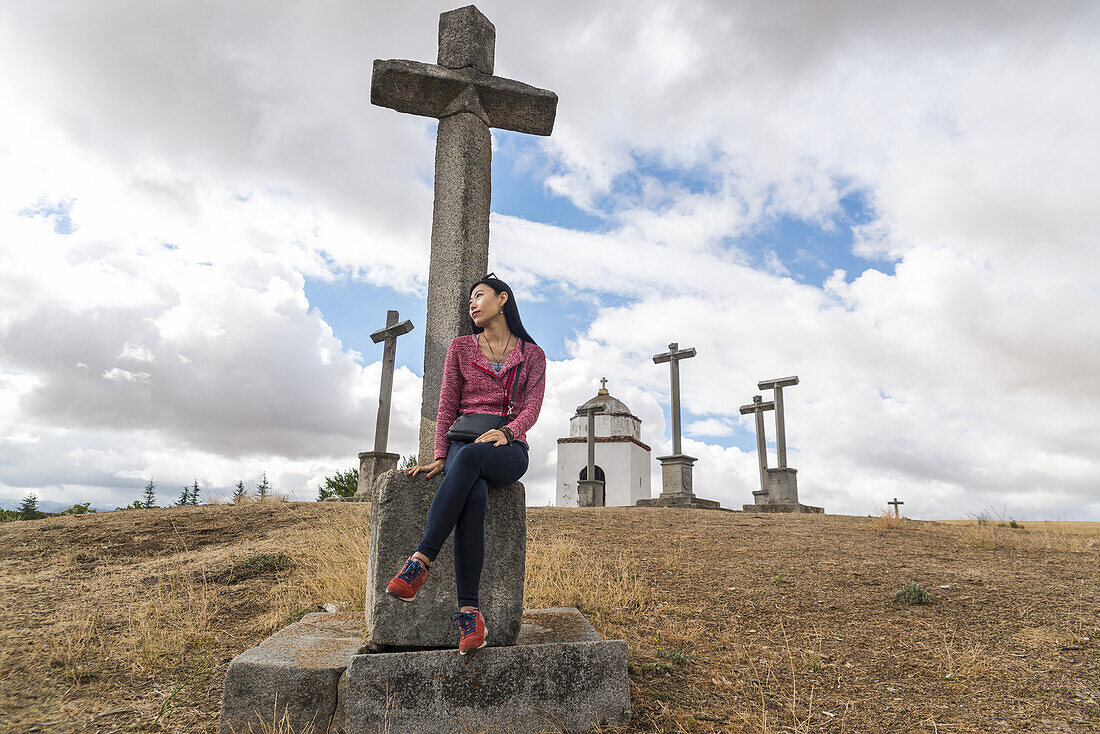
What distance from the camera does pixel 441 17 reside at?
466 centimetres

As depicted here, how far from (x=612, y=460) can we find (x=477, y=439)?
21.9 metres

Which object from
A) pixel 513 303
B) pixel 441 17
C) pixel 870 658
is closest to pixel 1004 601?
pixel 870 658

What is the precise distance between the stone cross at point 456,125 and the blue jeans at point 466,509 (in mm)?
949

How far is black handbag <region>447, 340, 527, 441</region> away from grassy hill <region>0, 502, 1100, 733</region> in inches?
68.1

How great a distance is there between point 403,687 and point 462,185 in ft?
10.1

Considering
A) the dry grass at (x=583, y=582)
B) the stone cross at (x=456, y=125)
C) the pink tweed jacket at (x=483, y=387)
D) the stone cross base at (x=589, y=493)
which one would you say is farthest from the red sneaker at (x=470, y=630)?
the stone cross base at (x=589, y=493)

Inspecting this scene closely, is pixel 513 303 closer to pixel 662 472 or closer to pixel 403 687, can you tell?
pixel 403 687

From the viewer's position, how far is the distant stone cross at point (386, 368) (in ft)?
48.2

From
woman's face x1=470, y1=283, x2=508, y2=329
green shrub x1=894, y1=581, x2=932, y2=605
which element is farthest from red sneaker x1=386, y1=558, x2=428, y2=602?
green shrub x1=894, y1=581, x2=932, y2=605

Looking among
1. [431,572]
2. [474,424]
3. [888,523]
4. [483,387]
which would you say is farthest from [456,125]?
[888,523]

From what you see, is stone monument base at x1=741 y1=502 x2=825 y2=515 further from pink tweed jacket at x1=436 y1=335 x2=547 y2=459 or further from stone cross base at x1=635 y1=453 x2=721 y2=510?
pink tweed jacket at x1=436 y1=335 x2=547 y2=459

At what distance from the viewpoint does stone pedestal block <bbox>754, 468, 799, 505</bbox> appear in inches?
678

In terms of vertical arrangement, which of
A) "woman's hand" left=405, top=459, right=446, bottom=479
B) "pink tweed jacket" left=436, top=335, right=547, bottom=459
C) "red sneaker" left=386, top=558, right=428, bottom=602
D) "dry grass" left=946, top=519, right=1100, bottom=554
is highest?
"pink tweed jacket" left=436, top=335, right=547, bottom=459

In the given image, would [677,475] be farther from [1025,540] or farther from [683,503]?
[1025,540]
